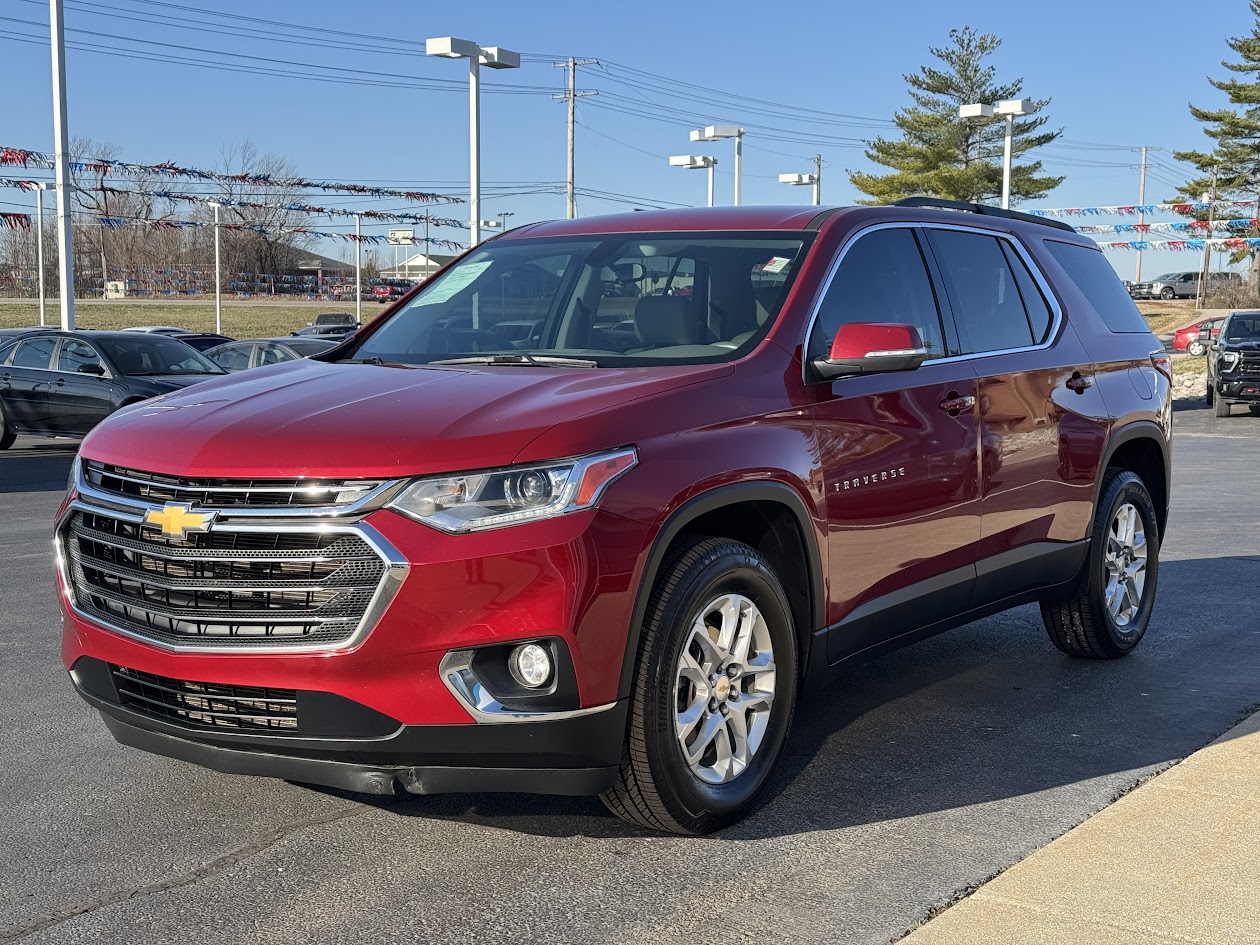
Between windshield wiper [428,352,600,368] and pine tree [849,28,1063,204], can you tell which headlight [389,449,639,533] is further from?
pine tree [849,28,1063,204]

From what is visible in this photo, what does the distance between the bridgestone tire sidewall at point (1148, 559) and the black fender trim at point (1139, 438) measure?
0.38 ft

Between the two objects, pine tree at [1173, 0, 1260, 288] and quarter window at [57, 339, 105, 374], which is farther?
pine tree at [1173, 0, 1260, 288]

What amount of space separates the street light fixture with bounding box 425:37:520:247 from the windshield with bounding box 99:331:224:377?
5622mm

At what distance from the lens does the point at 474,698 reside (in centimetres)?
360

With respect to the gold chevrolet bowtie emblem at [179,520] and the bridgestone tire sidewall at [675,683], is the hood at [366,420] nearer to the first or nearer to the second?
the gold chevrolet bowtie emblem at [179,520]

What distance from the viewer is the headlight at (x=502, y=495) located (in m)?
3.56

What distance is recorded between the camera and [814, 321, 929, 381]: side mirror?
448 cm

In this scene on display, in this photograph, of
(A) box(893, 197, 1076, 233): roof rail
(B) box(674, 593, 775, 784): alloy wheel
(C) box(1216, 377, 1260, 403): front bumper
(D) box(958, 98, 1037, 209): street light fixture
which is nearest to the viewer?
(B) box(674, 593, 775, 784): alloy wheel

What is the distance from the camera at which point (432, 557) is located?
11.5 ft

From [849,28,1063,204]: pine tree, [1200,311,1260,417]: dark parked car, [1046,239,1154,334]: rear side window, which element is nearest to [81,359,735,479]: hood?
[1046,239,1154,334]: rear side window

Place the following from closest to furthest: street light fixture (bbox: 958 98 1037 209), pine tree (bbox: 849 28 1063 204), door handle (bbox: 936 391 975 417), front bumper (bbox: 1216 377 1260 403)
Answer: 1. door handle (bbox: 936 391 975 417)
2. front bumper (bbox: 1216 377 1260 403)
3. street light fixture (bbox: 958 98 1037 209)
4. pine tree (bbox: 849 28 1063 204)

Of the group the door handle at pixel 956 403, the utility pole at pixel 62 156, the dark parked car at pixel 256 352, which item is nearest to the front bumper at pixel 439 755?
the door handle at pixel 956 403

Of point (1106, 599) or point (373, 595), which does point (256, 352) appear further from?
point (373, 595)

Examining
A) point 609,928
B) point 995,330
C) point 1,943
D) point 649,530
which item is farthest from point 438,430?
point 995,330
